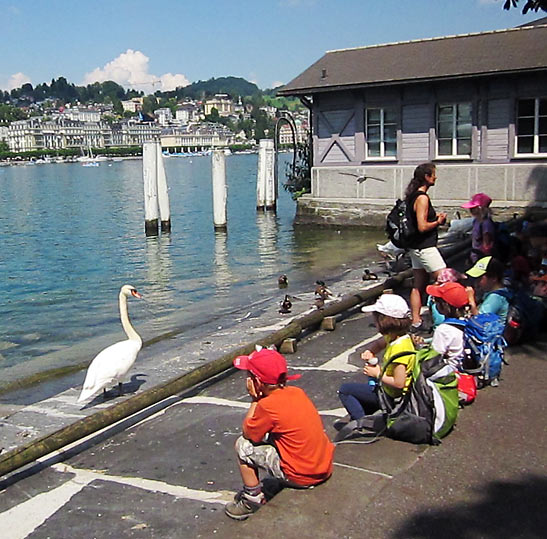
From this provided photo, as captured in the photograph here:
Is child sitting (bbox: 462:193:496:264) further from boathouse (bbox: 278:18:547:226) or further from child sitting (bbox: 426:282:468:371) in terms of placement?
boathouse (bbox: 278:18:547:226)

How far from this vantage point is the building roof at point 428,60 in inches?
857

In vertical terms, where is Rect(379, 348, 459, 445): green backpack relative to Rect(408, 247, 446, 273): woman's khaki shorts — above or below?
below

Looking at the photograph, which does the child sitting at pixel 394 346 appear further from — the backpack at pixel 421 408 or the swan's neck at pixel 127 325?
the swan's neck at pixel 127 325

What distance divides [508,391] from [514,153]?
54.9ft

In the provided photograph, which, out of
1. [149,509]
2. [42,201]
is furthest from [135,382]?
[42,201]

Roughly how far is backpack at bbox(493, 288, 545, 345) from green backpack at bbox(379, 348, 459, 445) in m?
2.26

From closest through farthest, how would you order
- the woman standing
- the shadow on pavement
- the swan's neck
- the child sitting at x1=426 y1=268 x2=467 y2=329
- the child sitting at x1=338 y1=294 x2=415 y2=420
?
the shadow on pavement
the child sitting at x1=338 y1=294 x2=415 y2=420
the child sitting at x1=426 y1=268 x2=467 y2=329
the swan's neck
the woman standing

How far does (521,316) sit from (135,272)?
14085 mm

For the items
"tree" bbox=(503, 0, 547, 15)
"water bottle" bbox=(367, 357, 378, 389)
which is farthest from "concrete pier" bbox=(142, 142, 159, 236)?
"water bottle" bbox=(367, 357, 378, 389)

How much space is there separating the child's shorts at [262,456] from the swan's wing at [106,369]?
290cm

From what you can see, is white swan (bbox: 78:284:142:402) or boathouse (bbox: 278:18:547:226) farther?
boathouse (bbox: 278:18:547:226)

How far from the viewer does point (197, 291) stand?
16953 millimetres

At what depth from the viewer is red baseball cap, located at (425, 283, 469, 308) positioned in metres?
6.16

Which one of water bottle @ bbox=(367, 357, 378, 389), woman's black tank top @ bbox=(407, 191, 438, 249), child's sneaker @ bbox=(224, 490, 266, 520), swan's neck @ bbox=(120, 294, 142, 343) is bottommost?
child's sneaker @ bbox=(224, 490, 266, 520)
